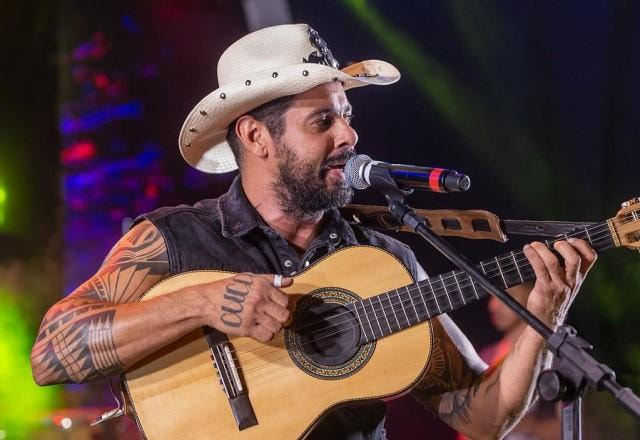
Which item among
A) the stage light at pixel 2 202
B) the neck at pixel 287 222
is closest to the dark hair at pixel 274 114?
the neck at pixel 287 222

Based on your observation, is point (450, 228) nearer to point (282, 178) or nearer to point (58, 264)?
point (282, 178)

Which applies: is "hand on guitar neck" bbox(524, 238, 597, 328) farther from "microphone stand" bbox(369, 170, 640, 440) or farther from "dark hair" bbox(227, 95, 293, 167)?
"dark hair" bbox(227, 95, 293, 167)

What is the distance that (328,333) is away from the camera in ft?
8.91

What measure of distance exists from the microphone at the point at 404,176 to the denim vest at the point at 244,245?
60cm

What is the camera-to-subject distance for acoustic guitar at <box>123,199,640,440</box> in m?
2.62

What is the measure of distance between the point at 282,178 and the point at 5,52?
3.81 metres

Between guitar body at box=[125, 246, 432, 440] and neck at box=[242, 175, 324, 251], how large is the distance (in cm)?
45

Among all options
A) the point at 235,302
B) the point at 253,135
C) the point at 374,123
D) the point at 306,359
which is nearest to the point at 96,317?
the point at 235,302

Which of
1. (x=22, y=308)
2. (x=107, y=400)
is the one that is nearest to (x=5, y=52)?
(x=22, y=308)

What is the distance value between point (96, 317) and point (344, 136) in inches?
46.7

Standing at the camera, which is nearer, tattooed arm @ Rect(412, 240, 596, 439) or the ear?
tattooed arm @ Rect(412, 240, 596, 439)

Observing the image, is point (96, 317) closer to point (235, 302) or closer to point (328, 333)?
point (235, 302)

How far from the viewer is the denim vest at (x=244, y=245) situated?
113 inches

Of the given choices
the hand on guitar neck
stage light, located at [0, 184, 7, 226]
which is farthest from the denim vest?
stage light, located at [0, 184, 7, 226]
